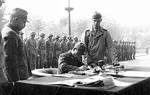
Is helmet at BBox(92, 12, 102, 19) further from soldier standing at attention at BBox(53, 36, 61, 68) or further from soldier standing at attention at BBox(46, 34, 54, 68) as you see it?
soldier standing at attention at BBox(53, 36, 61, 68)

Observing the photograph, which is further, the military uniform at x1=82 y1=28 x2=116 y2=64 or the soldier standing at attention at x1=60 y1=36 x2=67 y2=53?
the soldier standing at attention at x1=60 y1=36 x2=67 y2=53

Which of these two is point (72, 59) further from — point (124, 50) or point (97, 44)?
point (124, 50)

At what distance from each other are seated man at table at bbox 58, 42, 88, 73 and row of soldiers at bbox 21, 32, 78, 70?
329 inches

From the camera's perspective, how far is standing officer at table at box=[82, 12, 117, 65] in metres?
5.95

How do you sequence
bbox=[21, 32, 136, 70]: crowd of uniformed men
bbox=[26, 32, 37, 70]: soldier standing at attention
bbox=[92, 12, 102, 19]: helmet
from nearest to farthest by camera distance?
bbox=[92, 12, 102, 19]: helmet, bbox=[26, 32, 37, 70]: soldier standing at attention, bbox=[21, 32, 136, 70]: crowd of uniformed men

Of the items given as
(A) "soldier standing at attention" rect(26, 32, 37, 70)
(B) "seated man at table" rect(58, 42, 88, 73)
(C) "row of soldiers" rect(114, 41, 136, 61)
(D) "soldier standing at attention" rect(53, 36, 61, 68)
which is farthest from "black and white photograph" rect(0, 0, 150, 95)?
(C) "row of soldiers" rect(114, 41, 136, 61)

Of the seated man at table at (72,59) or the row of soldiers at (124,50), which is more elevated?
the seated man at table at (72,59)

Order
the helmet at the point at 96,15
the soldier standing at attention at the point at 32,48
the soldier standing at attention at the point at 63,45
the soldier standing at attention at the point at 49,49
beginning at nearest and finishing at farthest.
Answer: the helmet at the point at 96,15
the soldier standing at attention at the point at 32,48
the soldier standing at attention at the point at 49,49
the soldier standing at attention at the point at 63,45

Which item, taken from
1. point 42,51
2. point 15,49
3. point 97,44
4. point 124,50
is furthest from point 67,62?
point 124,50

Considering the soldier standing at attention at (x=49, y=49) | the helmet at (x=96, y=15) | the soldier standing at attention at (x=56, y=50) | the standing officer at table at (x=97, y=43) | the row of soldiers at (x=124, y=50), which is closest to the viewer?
the helmet at (x=96, y=15)

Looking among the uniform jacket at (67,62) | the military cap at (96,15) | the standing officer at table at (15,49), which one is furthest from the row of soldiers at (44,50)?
the standing officer at table at (15,49)

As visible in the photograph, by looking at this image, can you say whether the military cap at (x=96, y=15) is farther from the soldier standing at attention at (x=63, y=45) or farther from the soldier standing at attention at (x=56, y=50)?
the soldier standing at attention at (x=63, y=45)

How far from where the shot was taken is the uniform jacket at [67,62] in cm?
507

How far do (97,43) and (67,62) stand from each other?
39.6 inches
